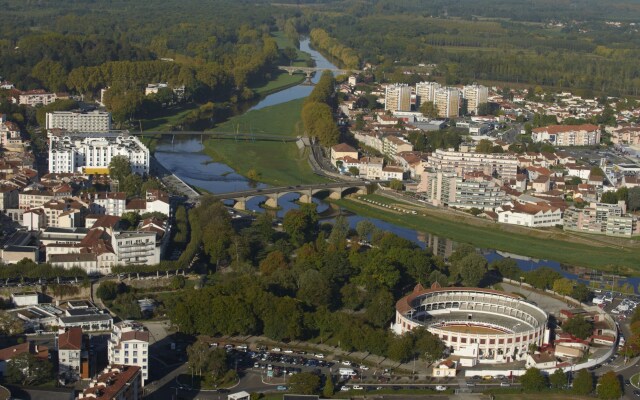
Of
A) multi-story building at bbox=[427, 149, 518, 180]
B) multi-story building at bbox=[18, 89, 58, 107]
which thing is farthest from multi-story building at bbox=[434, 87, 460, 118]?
multi-story building at bbox=[18, 89, 58, 107]

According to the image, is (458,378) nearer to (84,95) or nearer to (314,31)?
(84,95)

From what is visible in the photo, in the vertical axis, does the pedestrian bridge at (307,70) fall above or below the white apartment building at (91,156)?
below

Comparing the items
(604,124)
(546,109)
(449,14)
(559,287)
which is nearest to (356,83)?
(546,109)

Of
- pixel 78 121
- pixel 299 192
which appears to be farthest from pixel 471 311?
pixel 78 121

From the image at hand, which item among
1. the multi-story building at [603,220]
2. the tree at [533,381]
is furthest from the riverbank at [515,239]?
the tree at [533,381]

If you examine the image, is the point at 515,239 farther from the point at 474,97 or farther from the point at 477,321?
the point at 474,97

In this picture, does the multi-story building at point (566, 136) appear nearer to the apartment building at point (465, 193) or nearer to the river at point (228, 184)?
the apartment building at point (465, 193)

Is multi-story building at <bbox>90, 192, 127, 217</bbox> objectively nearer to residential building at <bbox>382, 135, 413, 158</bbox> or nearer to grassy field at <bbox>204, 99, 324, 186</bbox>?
grassy field at <bbox>204, 99, 324, 186</bbox>
